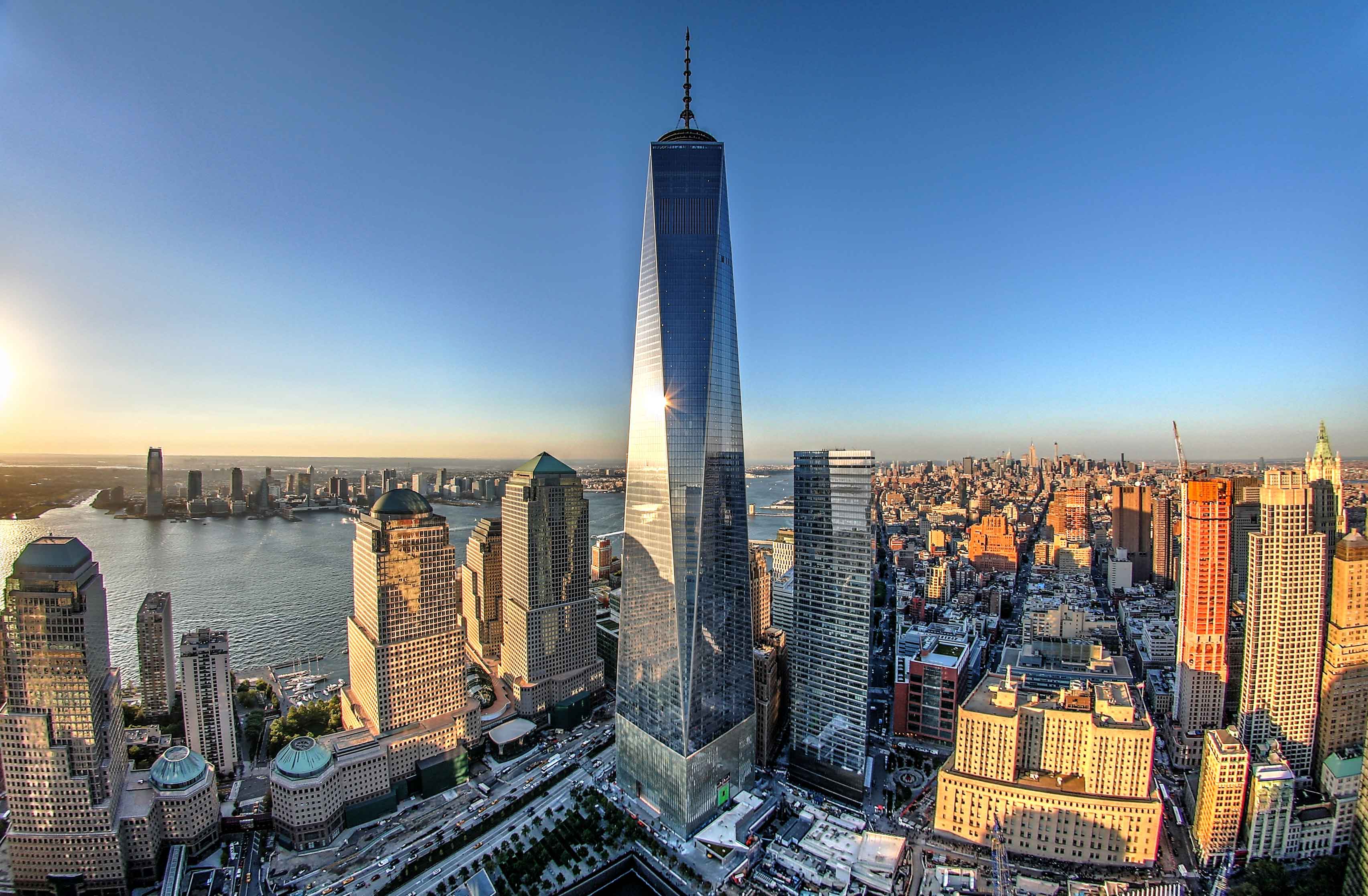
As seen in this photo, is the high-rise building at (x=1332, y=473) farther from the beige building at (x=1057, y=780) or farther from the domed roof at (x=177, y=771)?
the domed roof at (x=177, y=771)

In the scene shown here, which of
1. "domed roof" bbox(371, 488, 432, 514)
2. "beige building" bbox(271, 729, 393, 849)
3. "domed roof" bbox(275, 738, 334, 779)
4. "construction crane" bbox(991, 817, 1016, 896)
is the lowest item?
"construction crane" bbox(991, 817, 1016, 896)

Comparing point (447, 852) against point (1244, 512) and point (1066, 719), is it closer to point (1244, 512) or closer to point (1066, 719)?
point (1066, 719)

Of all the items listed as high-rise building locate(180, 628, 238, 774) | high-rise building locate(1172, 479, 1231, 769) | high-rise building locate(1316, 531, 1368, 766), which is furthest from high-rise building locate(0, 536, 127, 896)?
high-rise building locate(1316, 531, 1368, 766)

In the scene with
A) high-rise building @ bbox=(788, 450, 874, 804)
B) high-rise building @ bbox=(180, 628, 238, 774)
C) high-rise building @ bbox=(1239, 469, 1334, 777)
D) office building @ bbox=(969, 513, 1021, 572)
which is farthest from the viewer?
office building @ bbox=(969, 513, 1021, 572)

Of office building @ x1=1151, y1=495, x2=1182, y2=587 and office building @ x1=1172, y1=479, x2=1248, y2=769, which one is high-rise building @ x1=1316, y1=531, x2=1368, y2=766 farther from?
office building @ x1=1151, y1=495, x2=1182, y2=587

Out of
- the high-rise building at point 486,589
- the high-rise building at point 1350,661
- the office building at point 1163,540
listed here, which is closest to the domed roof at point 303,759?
the high-rise building at point 486,589

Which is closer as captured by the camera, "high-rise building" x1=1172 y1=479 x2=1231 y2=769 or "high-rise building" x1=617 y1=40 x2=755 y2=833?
"high-rise building" x1=617 y1=40 x2=755 y2=833
